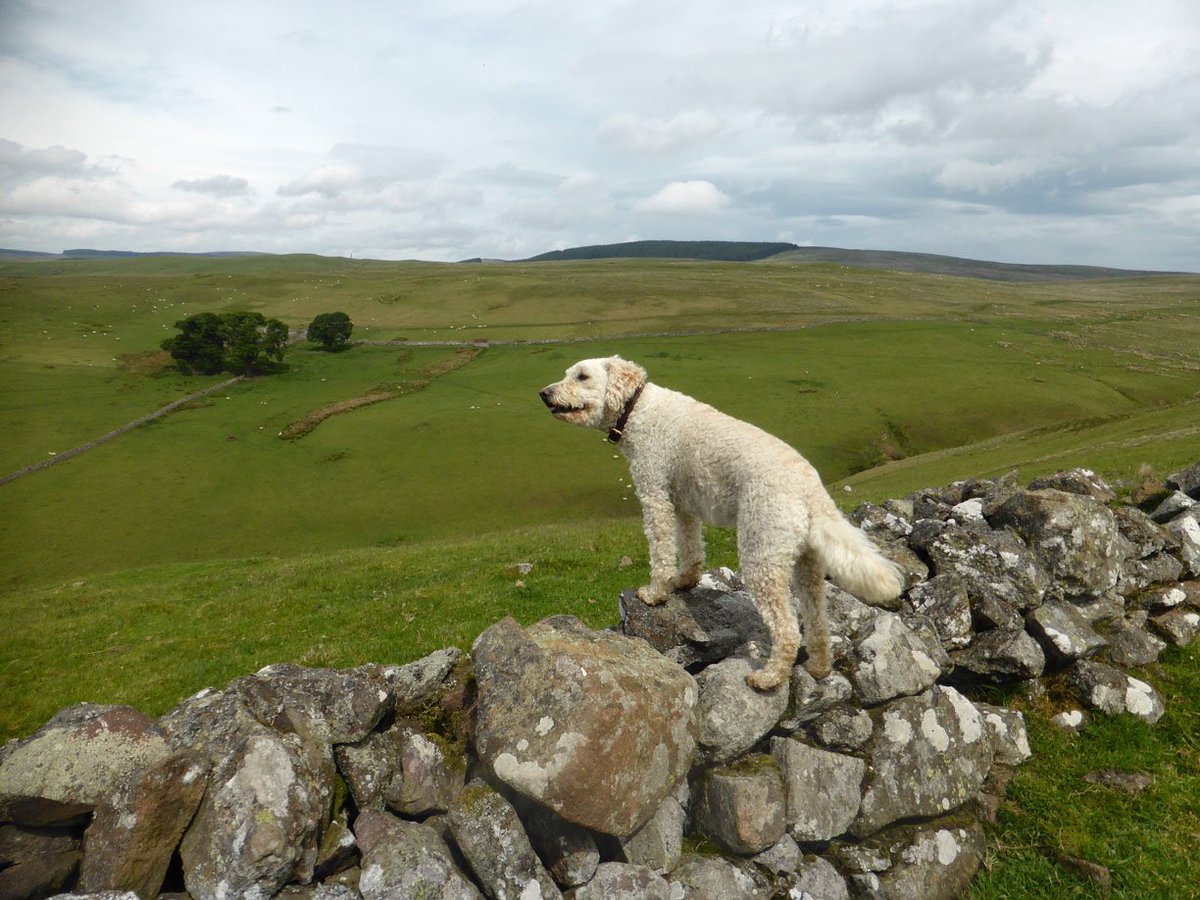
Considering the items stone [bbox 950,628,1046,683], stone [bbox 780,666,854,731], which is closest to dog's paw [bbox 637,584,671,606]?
stone [bbox 780,666,854,731]

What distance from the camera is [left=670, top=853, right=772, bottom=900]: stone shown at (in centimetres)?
631

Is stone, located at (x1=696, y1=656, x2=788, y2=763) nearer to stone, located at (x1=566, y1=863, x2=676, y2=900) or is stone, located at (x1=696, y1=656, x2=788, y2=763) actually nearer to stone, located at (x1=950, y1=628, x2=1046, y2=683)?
stone, located at (x1=566, y1=863, x2=676, y2=900)

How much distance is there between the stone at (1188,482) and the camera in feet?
43.3

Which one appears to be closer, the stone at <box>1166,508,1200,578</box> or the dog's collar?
the dog's collar

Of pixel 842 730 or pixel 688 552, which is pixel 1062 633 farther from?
pixel 688 552

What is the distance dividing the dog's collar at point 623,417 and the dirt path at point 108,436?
62761mm

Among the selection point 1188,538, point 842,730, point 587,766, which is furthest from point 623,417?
point 1188,538

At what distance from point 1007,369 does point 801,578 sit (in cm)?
7745

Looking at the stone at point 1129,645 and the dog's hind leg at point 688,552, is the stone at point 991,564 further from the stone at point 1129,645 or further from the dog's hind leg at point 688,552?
the dog's hind leg at point 688,552

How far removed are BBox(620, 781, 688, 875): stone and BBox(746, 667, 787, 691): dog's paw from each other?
4.29 feet

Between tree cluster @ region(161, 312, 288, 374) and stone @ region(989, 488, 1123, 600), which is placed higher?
stone @ region(989, 488, 1123, 600)

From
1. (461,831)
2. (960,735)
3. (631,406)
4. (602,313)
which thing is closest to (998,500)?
(960,735)

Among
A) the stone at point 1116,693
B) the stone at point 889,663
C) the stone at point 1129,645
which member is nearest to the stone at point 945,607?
the stone at point 889,663

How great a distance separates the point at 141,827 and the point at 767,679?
5.91 m
